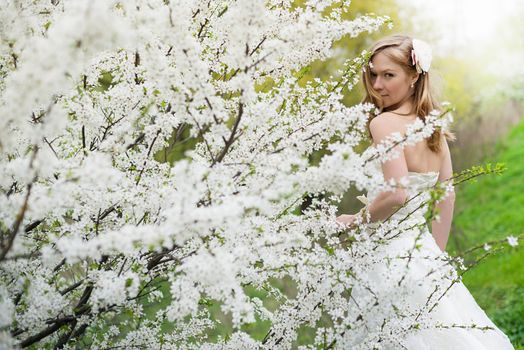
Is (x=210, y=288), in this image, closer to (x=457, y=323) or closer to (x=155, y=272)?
(x=155, y=272)

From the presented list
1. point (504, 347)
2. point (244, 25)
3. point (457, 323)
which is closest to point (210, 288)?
point (244, 25)

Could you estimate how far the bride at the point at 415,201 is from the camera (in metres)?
2.69

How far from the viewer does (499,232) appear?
28.6 ft

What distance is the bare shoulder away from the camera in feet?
9.21

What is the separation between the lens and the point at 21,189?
2541mm

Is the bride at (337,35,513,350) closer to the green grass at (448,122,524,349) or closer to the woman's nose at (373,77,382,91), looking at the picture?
the woman's nose at (373,77,382,91)

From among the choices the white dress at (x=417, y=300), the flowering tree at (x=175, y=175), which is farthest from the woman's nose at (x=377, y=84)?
the white dress at (x=417, y=300)

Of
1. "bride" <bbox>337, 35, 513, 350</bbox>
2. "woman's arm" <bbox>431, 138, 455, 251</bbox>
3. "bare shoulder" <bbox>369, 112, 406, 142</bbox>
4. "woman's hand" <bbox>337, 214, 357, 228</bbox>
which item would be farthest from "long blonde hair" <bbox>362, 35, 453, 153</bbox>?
"woman's hand" <bbox>337, 214, 357, 228</bbox>

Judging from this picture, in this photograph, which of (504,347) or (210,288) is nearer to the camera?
(210,288)

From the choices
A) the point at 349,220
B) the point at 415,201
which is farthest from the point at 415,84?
the point at 349,220

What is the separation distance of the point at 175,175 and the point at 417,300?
1.49 meters

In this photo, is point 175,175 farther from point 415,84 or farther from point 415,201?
point 415,84

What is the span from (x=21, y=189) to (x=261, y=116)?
1.20 m

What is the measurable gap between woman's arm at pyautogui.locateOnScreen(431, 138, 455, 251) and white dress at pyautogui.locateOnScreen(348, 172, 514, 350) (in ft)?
0.72
